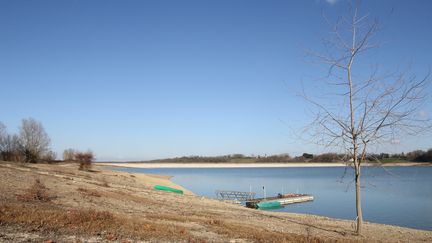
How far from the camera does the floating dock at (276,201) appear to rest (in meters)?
48.0

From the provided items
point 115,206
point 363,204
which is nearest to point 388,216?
point 363,204

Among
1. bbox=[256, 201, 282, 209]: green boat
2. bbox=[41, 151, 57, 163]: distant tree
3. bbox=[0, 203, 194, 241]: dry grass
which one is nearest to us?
bbox=[0, 203, 194, 241]: dry grass

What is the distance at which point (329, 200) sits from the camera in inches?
2029

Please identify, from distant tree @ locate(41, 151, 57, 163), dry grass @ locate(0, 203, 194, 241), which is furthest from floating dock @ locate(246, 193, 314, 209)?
distant tree @ locate(41, 151, 57, 163)

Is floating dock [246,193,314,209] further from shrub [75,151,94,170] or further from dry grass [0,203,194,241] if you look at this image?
dry grass [0,203,194,241]

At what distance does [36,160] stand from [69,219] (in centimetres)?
7465

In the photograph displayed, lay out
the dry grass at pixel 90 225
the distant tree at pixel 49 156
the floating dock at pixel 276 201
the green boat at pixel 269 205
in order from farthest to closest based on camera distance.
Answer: the distant tree at pixel 49 156, the floating dock at pixel 276 201, the green boat at pixel 269 205, the dry grass at pixel 90 225

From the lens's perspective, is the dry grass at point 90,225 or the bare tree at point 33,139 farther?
the bare tree at point 33,139

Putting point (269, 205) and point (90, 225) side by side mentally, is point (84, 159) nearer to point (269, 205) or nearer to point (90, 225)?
point (269, 205)

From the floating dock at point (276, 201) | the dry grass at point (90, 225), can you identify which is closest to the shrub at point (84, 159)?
the floating dock at point (276, 201)

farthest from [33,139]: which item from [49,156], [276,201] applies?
[276,201]

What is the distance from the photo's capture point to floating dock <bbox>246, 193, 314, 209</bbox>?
4803 cm

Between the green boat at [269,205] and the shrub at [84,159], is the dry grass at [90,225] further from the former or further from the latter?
the shrub at [84,159]

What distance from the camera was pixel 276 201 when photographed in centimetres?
5053
